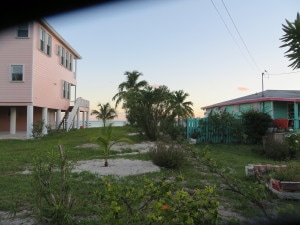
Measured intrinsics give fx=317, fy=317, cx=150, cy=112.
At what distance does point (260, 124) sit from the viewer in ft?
52.3

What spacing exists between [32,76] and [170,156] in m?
14.1

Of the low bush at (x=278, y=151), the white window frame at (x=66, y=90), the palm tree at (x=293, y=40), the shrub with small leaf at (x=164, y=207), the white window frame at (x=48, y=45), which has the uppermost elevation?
the white window frame at (x=48, y=45)

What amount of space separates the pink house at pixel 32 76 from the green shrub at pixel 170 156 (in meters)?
11.1

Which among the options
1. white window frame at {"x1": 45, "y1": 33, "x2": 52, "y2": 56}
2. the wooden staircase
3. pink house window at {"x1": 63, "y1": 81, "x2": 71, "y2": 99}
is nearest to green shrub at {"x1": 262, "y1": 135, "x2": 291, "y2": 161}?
white window frame at {"x1": 45, "y1": 33, "x2": 52, "y2": 56}

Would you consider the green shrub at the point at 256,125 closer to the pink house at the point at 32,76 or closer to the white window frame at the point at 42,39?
the pink house at the point at 32,76

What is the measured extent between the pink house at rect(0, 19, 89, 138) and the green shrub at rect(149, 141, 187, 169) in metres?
11.1

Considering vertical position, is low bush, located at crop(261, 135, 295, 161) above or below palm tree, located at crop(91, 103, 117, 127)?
below

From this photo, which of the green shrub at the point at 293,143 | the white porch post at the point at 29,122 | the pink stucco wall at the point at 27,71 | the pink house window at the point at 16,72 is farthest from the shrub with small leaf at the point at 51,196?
the pink house window at the point at 16,72

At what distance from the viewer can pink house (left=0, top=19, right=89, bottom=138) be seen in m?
19.7

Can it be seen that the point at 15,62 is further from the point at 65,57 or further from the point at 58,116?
the point at 65,57

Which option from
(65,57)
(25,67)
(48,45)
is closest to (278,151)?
(25,67)

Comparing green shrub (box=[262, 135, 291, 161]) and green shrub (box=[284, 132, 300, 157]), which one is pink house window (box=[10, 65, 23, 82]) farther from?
green shrub (box=[284, 132, 300, 157])

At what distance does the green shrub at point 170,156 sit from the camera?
859cm

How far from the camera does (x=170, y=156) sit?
862cm
